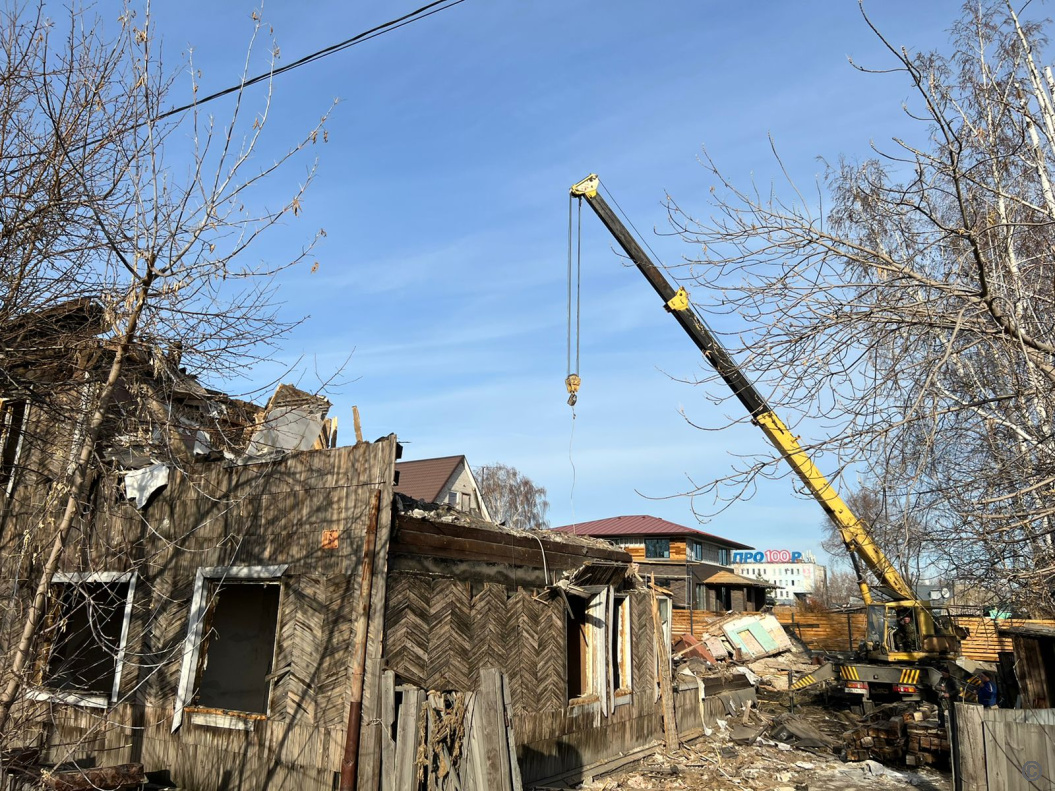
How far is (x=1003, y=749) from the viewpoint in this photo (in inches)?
257

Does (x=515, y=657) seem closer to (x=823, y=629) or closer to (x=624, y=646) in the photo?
(x=624, y=646)

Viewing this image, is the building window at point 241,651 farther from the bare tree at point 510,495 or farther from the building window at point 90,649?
the bare tree at point 510,495

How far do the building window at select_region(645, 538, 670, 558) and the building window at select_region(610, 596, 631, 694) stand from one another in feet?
95.8

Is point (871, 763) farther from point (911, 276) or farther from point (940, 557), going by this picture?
point (911, 276)

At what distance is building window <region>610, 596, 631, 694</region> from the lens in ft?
42.0

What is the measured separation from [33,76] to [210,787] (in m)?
7.51

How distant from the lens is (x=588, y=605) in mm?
12344

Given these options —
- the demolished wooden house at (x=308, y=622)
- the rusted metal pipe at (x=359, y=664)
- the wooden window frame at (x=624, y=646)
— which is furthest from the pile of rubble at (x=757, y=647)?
the rusted metal pipe at (x=359, y=664)

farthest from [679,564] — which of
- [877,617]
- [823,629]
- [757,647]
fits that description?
[877,617]

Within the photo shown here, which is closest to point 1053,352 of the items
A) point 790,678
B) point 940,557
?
point 940,557

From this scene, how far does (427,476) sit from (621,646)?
22891 mm

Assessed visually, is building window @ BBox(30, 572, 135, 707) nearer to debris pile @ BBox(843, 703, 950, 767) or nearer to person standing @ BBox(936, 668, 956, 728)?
debris pile @ BBox(843, 703, 950, 767)

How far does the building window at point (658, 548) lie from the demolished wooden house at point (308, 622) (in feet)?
98.2

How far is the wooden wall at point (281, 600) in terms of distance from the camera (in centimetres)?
838
